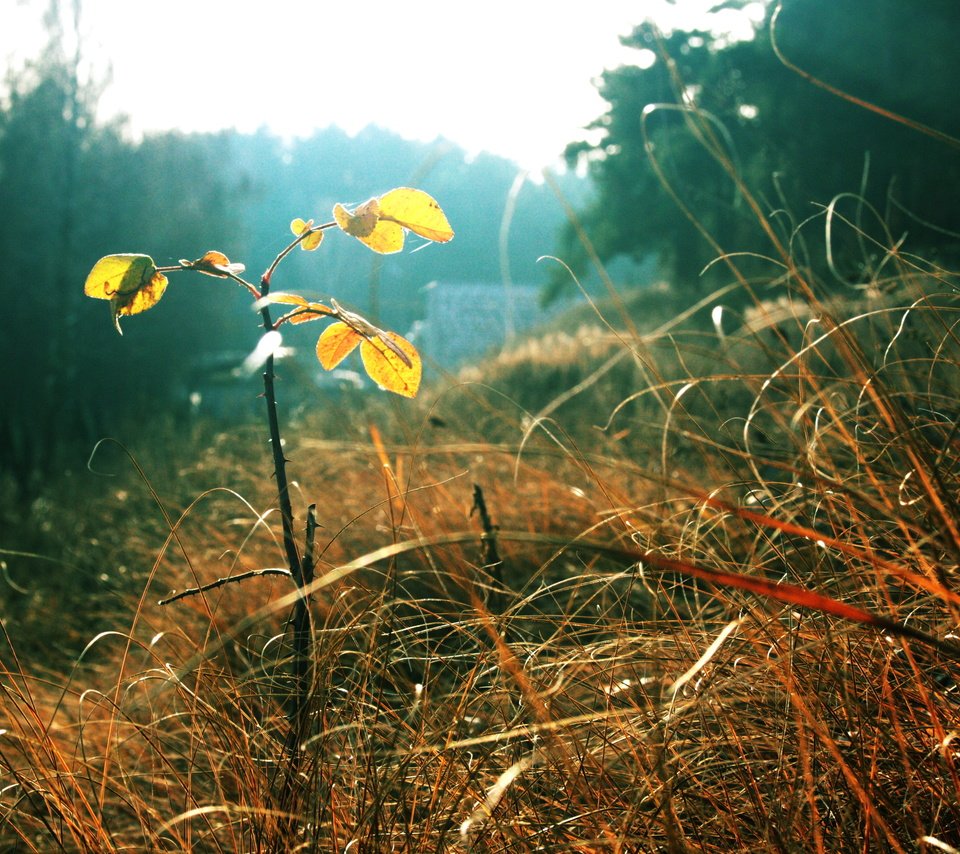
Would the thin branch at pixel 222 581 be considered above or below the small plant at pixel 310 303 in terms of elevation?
below

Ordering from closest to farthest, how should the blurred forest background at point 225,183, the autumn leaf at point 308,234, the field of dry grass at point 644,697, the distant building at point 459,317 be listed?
the field of dry grass at point 644,697 → the autumn leaf at point 308,234 → the blurred forest background at point 225,183 → the distant building at point 459,317

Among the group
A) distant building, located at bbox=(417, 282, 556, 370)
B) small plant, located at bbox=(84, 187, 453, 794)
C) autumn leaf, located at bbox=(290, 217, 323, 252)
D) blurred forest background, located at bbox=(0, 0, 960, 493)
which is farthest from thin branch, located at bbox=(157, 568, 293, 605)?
distant building, located at bbox=(417, 282, 556, 370)

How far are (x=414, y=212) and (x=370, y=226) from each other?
0.20 ft

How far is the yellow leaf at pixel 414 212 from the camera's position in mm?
963

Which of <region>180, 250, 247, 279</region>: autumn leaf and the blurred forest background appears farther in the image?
the blurred forest background

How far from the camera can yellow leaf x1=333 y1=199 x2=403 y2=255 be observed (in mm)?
933

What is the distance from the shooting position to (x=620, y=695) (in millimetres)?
1285

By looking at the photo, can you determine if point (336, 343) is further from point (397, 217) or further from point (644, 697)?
point (644, 697)

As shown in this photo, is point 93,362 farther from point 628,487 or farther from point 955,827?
point 955,827

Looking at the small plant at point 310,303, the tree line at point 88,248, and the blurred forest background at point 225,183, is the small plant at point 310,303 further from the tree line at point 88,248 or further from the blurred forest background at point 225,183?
the tree line at point 88,248

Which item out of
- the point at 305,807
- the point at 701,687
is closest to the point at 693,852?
the point at 701,687

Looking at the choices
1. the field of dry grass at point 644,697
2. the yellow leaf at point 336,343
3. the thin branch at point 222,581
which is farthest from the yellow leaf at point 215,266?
the thin branch at point 222,581

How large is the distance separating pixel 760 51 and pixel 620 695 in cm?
1269

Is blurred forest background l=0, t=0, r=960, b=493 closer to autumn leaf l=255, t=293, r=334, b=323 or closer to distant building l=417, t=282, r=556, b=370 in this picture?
distant building l=417, t=282, r=556, b=370
